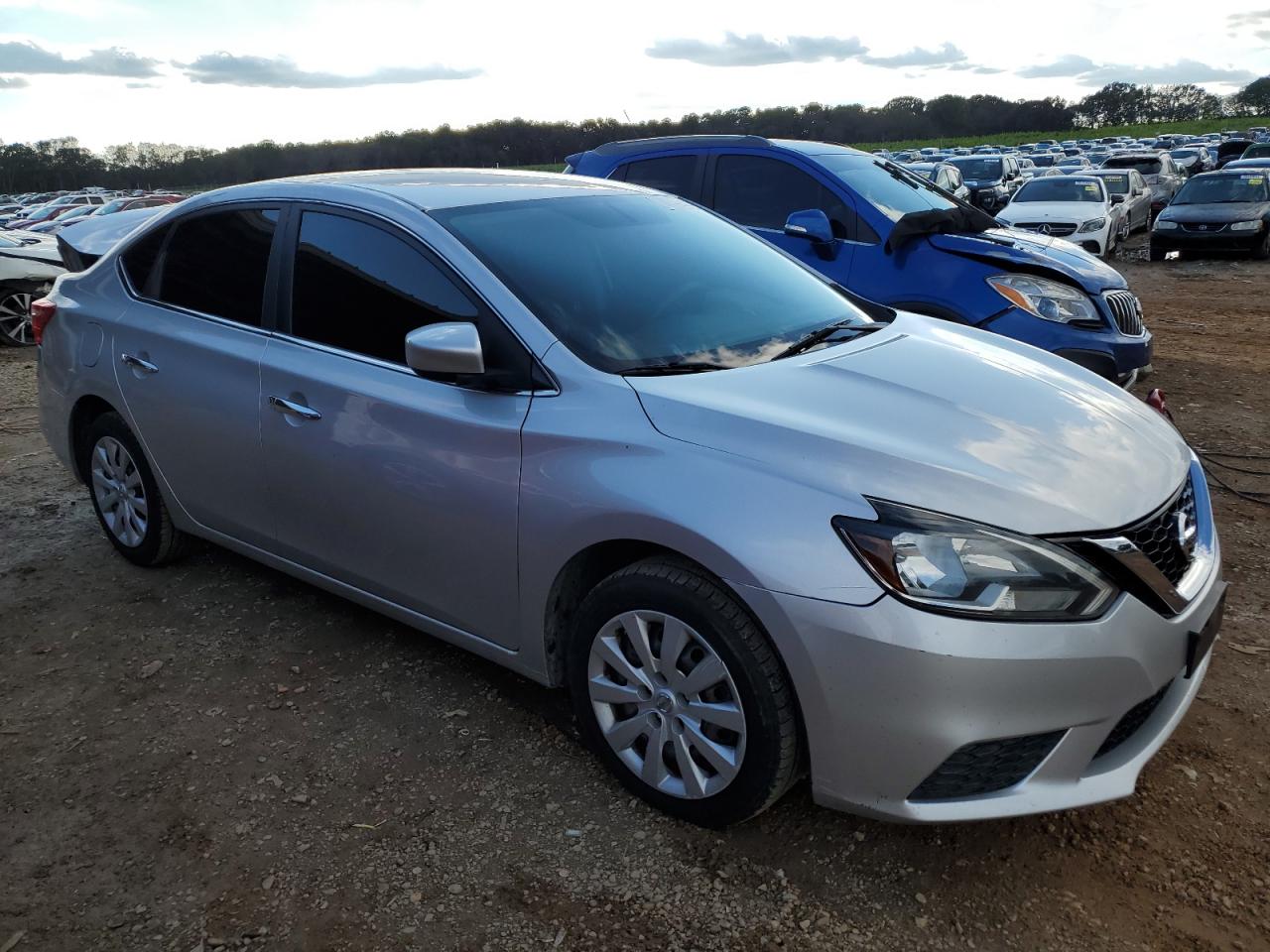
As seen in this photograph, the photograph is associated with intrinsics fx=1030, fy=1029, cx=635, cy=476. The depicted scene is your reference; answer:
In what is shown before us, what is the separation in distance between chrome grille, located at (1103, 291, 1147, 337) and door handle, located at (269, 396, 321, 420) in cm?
462

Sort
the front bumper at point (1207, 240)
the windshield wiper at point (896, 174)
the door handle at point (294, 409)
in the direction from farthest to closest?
the front bumper at point (1207, 240), the windshield wiper at point (896, 174), the door handle at point (294, 409)

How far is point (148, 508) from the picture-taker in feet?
14.2

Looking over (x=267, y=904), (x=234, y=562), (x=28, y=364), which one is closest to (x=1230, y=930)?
(x=267, y=904)

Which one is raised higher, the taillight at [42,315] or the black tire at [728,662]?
→ the taillight at [42,315]

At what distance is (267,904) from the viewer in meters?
2.54

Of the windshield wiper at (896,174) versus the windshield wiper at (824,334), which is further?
the windshield wiper at (896,174)

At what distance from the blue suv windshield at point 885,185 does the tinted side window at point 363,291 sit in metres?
3.84

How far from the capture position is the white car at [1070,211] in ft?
51.7

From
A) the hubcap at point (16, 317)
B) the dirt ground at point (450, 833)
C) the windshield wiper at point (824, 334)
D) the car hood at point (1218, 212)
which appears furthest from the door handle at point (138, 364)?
the car hood at point (1218, 212)

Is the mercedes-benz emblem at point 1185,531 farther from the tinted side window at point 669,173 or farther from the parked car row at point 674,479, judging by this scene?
the tinted side window at point 669,173

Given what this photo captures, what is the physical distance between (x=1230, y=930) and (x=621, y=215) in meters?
2.72

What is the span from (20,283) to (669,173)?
791cm

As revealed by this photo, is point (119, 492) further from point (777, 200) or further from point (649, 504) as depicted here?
point (777, 200)

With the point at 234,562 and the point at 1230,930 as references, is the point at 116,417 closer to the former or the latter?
the point at 234,562
